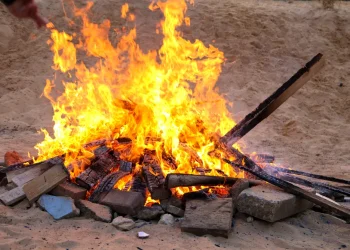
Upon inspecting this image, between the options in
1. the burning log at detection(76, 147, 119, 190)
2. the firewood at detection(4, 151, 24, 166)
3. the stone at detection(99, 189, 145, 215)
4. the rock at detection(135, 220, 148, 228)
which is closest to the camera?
the rock at detection(135, 220, 148, 228)

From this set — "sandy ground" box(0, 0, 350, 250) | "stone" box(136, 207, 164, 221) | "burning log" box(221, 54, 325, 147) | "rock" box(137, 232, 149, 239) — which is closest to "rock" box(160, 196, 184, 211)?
"stone" box(136, 207, 164, 221)

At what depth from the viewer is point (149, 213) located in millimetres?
4695

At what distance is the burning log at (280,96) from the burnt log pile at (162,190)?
0.01m

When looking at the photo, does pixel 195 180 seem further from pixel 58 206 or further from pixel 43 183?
pixel 43 183

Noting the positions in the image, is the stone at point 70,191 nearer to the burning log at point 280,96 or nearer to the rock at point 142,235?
the rock at point 142,235

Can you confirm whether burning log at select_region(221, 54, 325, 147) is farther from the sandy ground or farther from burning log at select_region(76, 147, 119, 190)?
burning log at select_region(76, 147, 119, 190)

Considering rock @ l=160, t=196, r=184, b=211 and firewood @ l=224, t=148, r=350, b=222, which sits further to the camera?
rock @ l=160, t=196, r=184, b=211

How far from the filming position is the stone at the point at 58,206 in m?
4.65

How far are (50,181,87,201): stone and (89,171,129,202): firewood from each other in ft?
0.40

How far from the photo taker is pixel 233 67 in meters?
11.7

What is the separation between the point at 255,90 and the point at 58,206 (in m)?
7.35

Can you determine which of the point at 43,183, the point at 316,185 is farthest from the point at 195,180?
the point at 316,185

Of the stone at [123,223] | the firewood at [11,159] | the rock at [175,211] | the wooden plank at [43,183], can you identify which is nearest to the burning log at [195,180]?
the rock at [175,211]

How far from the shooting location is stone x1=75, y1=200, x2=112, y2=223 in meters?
4.60
